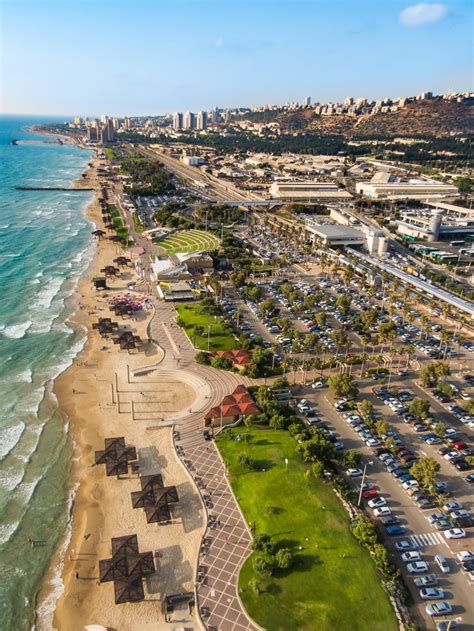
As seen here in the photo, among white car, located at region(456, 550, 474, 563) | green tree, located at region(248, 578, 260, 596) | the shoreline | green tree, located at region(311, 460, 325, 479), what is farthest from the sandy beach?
white car, located at region(456, 550, 474, 563)

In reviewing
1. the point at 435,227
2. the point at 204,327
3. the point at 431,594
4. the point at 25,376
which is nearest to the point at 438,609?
the point at 431,594

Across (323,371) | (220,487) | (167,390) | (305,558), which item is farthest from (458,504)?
(167,390)

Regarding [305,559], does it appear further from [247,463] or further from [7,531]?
[7,531]

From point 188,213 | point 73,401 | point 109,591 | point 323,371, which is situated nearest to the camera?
point 109,591

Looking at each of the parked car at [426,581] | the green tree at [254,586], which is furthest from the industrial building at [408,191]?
the green tree at [254,586]

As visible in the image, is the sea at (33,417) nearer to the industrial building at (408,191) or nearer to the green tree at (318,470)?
the green tree at (318,470)

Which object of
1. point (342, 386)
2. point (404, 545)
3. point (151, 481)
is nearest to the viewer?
point (404, 545)

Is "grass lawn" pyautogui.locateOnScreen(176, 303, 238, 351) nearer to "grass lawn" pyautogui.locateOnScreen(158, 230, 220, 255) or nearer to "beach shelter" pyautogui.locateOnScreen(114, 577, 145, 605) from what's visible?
"beach shelter" pyautogui.locateOnScreen(114, 577, 145, 605)

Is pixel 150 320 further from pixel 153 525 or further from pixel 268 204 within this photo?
pixel 268 204
